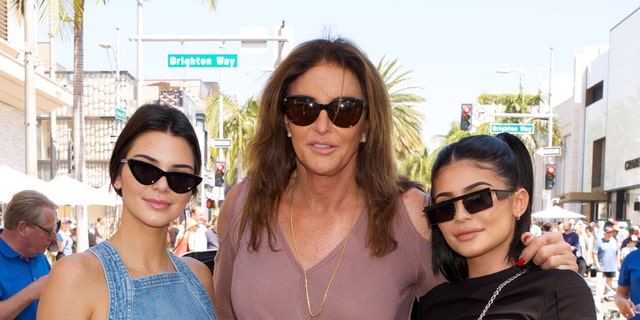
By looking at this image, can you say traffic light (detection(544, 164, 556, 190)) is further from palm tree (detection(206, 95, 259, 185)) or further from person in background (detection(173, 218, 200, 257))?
palm tree (detection(206, 95, 259, 185))

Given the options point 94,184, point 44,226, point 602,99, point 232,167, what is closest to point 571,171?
point 602,99

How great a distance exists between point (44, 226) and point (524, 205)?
4163mm

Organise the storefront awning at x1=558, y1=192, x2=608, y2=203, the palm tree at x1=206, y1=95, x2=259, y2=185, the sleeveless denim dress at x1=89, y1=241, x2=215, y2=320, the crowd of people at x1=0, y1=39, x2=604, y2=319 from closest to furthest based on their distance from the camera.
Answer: the sleeveless denim dress at x1=89, y1=241, x2=215, y2=320 → the crowd of people at x1=0, y1=39, x2=604, y2=319 → the palm tree at x1=206, y1=95, x2=259, y2=185 → the storefront awning at x1=558, y1=192, x2=608, y2=203

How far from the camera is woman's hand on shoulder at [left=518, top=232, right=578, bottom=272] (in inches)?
98.7

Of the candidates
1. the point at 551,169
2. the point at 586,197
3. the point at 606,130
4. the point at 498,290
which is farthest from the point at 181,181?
the point at 586,197

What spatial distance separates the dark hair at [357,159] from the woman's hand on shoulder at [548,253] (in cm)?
60

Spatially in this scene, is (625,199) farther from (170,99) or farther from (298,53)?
(298,53)

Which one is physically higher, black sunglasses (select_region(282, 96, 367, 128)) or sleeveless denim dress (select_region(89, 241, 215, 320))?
black sunglasses (select_region(282, 96, 367, 128))

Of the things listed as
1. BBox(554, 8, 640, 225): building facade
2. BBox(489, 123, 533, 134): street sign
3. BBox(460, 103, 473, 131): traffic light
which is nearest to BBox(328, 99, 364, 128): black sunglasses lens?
BBox(460, 103, 473, 131): traffic light

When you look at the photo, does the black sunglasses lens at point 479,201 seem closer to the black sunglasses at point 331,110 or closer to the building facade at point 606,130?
the black sunglasses at point 331,110

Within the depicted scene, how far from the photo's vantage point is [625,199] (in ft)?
137

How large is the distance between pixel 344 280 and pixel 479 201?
0.66 m

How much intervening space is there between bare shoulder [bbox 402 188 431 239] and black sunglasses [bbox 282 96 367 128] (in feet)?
1.35

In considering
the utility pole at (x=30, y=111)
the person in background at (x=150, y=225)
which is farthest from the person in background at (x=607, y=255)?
the person in background at (x=150, y=225)
